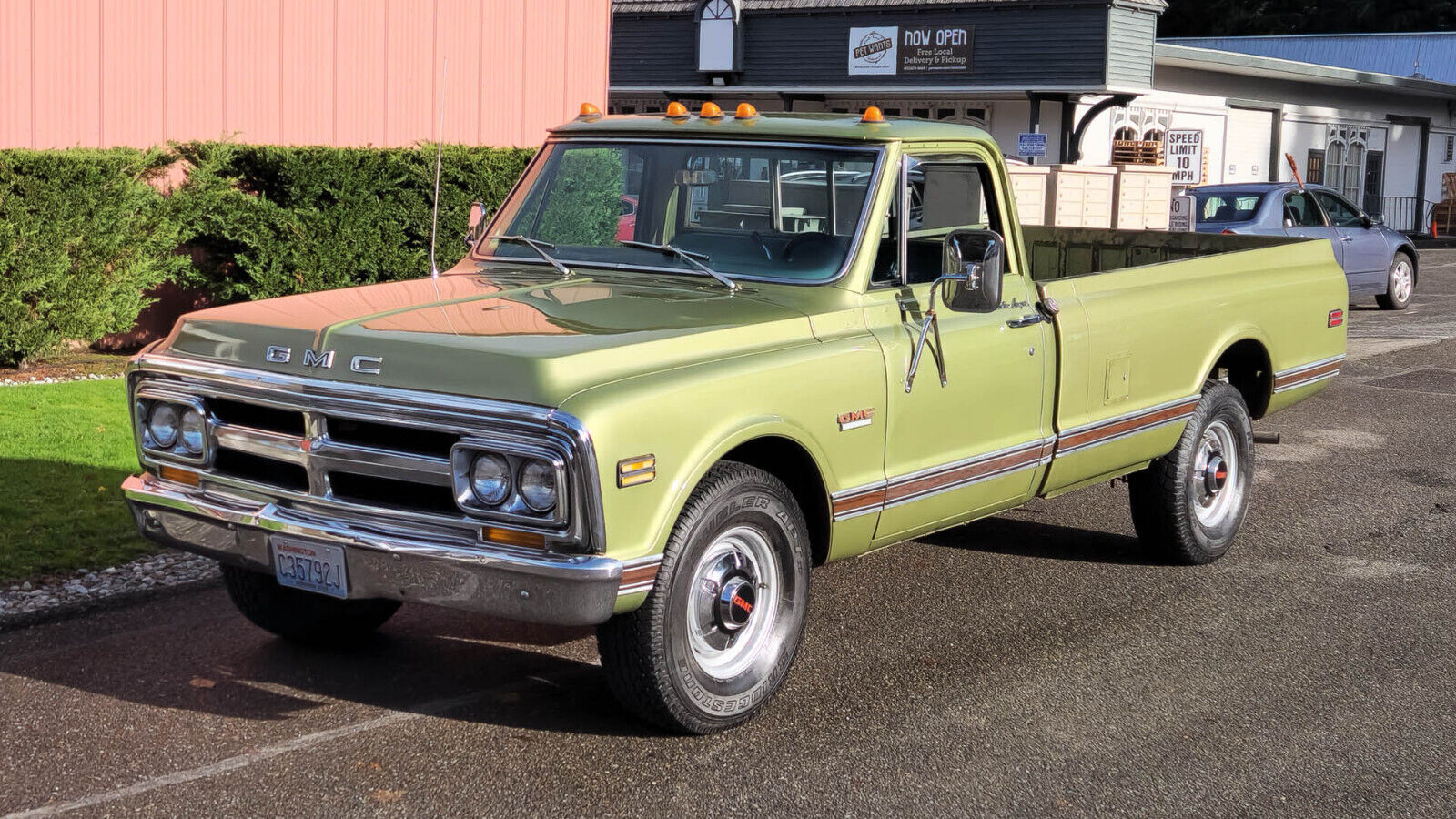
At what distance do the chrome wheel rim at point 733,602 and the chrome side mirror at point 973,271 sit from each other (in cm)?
122

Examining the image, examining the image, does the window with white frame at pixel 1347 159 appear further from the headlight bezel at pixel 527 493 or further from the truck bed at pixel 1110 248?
the headlight bezel at pixel 527 493

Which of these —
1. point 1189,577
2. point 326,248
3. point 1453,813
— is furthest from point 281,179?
point 1453,813

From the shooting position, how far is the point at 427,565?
448 cm

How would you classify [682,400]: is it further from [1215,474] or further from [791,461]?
[1215,474]

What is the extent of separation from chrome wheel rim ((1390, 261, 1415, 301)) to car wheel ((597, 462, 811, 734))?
16473mm

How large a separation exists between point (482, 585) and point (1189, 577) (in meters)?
3.88

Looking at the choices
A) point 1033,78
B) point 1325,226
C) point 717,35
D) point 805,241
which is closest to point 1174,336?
point 805,241

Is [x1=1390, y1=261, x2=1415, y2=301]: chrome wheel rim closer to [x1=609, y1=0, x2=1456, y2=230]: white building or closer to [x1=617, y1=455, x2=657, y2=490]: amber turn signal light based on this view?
[x1=609, y1=0, x2=1456, y2=230]: white building

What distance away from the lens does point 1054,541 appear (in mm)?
7746

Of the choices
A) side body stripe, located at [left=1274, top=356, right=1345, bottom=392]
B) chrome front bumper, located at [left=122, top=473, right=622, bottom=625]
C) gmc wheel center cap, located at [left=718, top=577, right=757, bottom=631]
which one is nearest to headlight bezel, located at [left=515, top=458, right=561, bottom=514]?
chrome front bumper, located at [left=122, top=473, right=622, bottom=625]

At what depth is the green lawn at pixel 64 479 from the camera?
6.92 meters

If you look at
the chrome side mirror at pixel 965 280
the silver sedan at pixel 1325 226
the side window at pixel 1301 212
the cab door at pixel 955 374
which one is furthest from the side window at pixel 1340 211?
the chrome side mirror at pixel 965 280

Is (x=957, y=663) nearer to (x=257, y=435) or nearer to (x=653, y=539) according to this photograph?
(x=653, y=539)

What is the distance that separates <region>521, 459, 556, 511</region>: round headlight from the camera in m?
4.34
